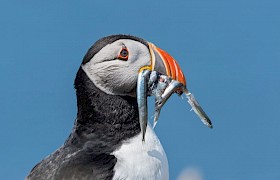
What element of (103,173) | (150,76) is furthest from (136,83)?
(103,173)

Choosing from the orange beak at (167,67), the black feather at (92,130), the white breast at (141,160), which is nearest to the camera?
the white breast at (141,160)

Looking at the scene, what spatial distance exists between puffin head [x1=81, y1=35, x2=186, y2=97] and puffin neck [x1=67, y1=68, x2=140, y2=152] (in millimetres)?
90

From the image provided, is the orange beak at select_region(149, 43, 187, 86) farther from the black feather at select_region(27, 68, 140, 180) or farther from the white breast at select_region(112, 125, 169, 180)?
the white breast at select_region(112, 125, 169, 180)

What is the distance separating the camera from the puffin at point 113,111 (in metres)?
12.7

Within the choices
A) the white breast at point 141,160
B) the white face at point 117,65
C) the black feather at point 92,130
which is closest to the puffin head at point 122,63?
Answer: the white face at point 117,65

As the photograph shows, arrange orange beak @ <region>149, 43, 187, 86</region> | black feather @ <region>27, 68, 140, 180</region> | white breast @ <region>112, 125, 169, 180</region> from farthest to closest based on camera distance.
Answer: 1. orange beak @ <region>149, 43, 187, 86</region>
2. black feather @ <region>27, 68, 140, 180</region>
3. white breast @ <region>112, 125, 169, 180</region>

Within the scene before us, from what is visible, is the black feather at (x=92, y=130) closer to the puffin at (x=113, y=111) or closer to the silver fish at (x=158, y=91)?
the puffin at (x=113, y=111)

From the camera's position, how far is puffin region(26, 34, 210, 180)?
41.6ft

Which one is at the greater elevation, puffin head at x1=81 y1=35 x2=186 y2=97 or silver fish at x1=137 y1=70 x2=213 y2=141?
puffin head at x1=81 y1=35 x2=186 y2=97

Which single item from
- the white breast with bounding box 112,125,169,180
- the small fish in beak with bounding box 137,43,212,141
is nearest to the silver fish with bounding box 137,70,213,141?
the small fish in beak with bounding box 137,43,212,141

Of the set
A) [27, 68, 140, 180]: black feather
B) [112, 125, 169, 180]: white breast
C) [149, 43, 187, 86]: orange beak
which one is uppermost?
[149, 43, 187, 86]: orange beak

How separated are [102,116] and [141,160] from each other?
1.89ft

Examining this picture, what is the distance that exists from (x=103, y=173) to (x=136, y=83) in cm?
93

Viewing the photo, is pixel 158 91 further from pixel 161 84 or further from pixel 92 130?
pixel 92 130
